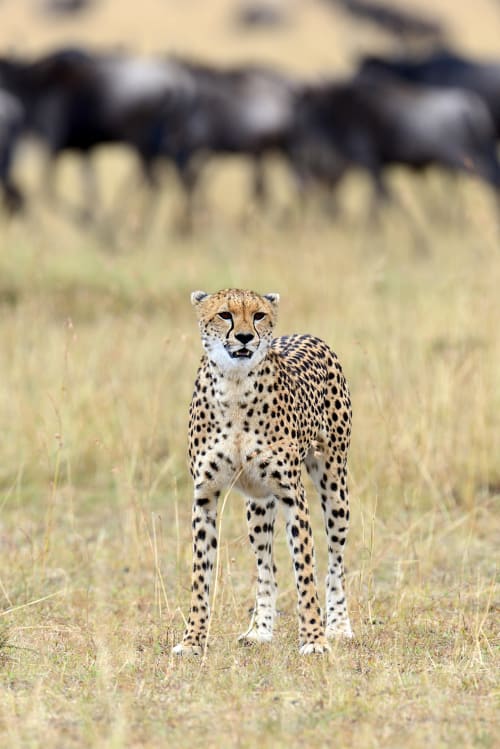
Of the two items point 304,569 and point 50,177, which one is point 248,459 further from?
point 50,177

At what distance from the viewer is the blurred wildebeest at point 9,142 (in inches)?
511

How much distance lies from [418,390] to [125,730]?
10.0ft

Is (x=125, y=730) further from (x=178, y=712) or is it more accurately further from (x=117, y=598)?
(x=117, y=598)

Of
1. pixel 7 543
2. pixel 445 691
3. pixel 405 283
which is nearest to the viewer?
pixel 445 691

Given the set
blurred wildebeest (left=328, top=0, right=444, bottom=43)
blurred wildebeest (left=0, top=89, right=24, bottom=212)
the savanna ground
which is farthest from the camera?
blurred wildebeest (left=328, top=0, right=444, bottom=43)

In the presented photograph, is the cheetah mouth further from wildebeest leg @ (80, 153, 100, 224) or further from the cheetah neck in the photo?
wildebeest leg @ (80, 153, 100, 224)

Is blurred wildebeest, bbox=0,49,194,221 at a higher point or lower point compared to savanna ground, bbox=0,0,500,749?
higher

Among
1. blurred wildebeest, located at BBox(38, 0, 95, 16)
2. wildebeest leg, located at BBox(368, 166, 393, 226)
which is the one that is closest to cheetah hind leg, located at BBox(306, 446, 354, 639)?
wildebeest leg, located at BBox(368, 166, 393, 226)

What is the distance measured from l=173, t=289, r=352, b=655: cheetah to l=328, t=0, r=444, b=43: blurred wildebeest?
797 inches

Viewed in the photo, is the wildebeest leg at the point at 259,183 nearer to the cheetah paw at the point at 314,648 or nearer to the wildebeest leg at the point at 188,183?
the wildebeest leg at the point at 188,183

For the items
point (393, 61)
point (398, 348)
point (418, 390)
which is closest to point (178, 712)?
point (418, 390)

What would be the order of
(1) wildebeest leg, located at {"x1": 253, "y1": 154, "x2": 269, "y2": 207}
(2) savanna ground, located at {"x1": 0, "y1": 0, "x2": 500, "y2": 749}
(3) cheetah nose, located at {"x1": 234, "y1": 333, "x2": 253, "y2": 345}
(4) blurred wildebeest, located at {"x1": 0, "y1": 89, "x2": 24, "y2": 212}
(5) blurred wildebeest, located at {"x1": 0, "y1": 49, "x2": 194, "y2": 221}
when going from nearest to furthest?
(2) savanna ground, located at {"x1": 0, "y1": 0, "x2": 500, "y2": 749}
(3) cheetah nose, located at {"x1": 234, "y1": 333, "x2": 253, "y2": 345}
(4) blurred wildebeest, located at {"x1": 0, "y1": 89, "x2": 24, "y2": 212}
(5) blurred wildebeest, located at {"x1": 0, "y1": 49, "x2": 194, "y2": 221}
(1) wildebeest leg, located at {"x1": 253, "y1": 154, "x2": 269, "y2": 207}

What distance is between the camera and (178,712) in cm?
373

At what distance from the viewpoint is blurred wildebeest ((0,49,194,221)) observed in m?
14.0
